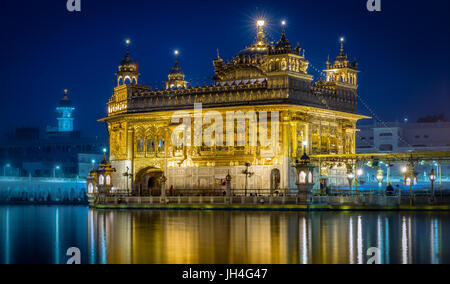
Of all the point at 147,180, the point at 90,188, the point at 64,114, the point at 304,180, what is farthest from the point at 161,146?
the point at 64,114

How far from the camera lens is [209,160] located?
48812mm

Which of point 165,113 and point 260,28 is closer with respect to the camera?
point 165,113

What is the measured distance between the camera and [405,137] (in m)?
88.9

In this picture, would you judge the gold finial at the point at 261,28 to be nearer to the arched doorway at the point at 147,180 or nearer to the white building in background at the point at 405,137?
the arched doorway at the point at 147,180

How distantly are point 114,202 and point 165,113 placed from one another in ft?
26.2

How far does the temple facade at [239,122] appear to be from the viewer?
153 ft

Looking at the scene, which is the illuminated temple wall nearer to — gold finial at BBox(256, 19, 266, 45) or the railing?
the railing

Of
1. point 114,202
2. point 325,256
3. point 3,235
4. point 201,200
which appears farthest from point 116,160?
point 325,256

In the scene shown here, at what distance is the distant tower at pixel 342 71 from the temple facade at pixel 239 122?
0.24ft

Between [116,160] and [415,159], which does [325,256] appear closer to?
[415,159]

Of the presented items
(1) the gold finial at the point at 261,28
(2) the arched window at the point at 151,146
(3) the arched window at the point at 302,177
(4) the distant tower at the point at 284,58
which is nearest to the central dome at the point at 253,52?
(1) the gold finial at the point at 261,28

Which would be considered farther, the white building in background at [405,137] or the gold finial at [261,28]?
the white building in background at [405,137]

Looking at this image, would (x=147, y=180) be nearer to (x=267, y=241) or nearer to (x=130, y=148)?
(x=130, y=148)

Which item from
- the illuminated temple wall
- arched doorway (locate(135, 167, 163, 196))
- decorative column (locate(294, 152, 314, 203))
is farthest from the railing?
arched doorway (locate(135, 167, 163, 196))
